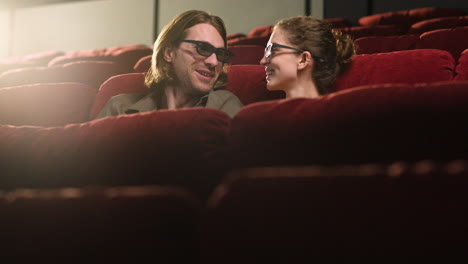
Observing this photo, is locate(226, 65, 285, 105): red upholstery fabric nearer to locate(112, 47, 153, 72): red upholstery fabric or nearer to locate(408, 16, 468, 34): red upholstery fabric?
locate(112, 47, 153, 72): red upholstery fabric

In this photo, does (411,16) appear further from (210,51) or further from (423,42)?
(210,51)

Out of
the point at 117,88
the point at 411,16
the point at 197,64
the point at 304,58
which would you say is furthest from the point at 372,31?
the point at 117,88

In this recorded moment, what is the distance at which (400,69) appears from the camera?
2.52ft

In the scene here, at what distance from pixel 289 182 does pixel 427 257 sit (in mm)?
100

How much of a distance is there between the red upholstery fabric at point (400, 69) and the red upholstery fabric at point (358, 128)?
1.61 ft

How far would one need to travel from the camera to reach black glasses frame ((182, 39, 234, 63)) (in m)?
0.88

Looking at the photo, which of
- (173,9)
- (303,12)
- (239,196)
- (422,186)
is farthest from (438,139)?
(173,9)

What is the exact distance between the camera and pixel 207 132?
1.09ft

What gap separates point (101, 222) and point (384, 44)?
3.26 feet

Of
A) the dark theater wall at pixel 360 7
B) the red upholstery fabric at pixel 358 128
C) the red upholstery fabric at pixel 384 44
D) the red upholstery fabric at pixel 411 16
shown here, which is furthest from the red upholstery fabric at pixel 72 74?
the dark theater wall at pixel 360 7

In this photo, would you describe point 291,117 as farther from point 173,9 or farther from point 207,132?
point 173,9

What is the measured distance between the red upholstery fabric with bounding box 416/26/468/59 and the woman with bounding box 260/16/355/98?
1.18 ft

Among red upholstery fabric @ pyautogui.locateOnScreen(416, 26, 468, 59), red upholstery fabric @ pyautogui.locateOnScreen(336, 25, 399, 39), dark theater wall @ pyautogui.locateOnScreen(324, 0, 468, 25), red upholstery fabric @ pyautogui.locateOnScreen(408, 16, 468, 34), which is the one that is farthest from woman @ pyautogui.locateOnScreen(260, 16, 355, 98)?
dark theater wall @ pyautogui.locateOnScreen(324, 0, 468, 25)

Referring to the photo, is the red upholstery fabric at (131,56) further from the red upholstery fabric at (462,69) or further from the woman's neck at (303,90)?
the red upholstery fabric at (462,69)
